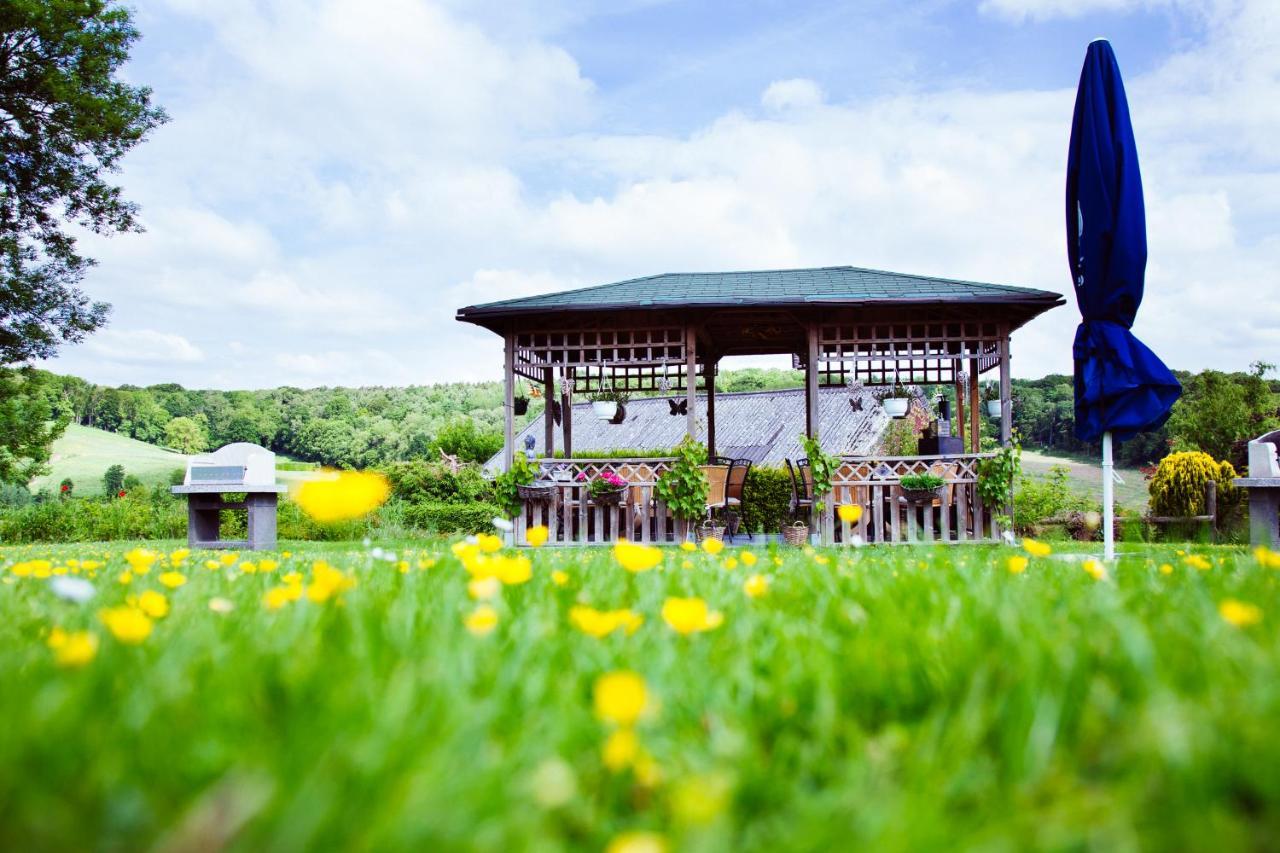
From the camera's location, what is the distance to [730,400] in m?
28.6

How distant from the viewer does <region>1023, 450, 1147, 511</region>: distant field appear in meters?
22.4

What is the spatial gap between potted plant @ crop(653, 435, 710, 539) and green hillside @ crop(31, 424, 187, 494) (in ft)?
77.9

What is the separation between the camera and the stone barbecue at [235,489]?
9984 mm

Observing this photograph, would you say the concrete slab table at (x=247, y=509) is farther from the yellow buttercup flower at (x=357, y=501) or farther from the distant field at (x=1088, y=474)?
the distant field at (x=1088, y=474)

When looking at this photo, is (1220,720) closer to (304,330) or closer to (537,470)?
(537,470)

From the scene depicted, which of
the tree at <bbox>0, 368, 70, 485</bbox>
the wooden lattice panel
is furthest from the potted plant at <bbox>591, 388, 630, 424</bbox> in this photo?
the tree at <bbox>0, 368, 70, 485</bbox>

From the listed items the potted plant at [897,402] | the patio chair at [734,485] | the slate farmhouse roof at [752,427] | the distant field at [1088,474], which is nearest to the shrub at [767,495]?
the patio chair at [734,485]

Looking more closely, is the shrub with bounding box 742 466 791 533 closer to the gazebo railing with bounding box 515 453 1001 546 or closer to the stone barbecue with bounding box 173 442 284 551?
the gazebo railing with bounding box 515 453 1001 546

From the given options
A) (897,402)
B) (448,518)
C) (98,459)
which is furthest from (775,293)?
(98,459)

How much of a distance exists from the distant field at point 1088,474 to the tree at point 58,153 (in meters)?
23.1

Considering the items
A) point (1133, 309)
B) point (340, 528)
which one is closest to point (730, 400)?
point (340, 528)

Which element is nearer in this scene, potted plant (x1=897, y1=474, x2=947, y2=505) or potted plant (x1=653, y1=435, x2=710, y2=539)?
potted plant (x1=897, y1=474, x2=947, y2=505)

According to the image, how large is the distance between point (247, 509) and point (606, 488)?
4678 millimetres

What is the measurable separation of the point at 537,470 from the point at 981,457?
5.90m
